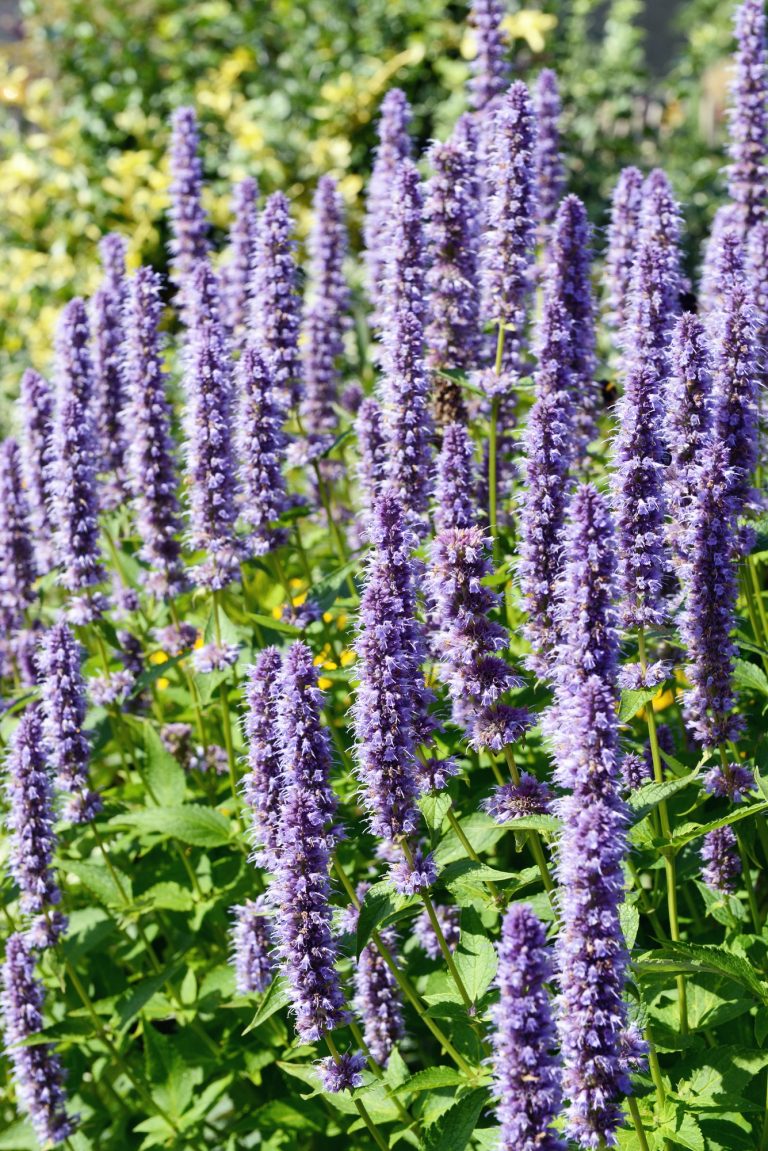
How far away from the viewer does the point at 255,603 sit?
6.78 metres

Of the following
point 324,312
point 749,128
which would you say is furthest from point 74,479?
point 749,128

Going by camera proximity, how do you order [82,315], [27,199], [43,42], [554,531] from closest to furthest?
[554,531]
[82,315]
[27,199]
[43,42]

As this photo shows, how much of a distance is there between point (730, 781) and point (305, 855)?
1.46 metres

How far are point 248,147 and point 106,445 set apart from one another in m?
6.87

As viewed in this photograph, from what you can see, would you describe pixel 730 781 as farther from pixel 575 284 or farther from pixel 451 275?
pixel 451 275

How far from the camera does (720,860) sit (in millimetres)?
4453

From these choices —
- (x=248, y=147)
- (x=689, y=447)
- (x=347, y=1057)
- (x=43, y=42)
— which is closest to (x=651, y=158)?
(x=248, y=147)

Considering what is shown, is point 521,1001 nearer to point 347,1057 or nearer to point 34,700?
point 347,1057

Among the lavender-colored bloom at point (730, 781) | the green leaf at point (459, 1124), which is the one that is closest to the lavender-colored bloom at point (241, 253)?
the lavender-colored bloom at point (730, 781)

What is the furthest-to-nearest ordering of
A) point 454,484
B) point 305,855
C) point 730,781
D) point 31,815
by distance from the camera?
point 31,815 < point 454,484 < point 730,781 < point 305,855

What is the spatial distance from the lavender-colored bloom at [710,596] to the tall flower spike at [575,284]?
3.81 ft

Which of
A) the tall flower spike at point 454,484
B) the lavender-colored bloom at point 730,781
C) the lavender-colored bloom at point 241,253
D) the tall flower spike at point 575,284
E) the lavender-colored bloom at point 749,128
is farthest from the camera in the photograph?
the lavender-colored bloom at point 241,253

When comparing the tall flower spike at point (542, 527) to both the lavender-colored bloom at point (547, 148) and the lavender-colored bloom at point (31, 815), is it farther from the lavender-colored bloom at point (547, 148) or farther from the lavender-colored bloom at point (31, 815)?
the lavender-colored bloom at point (547, 148)

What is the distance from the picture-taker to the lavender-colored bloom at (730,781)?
171 inches
